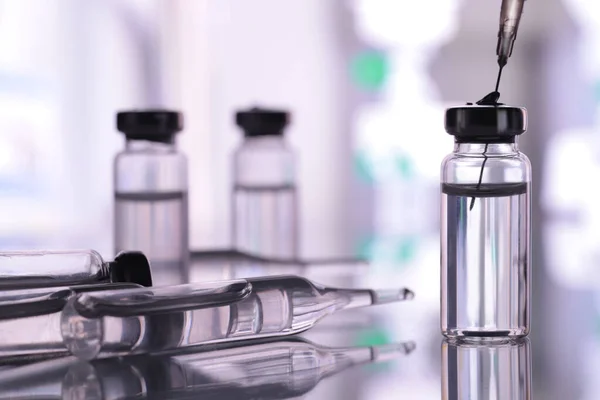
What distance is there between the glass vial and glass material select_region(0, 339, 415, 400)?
68 cm

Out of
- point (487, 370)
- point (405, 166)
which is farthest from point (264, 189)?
point (405, 166)

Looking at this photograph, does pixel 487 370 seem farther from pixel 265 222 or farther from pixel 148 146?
pixel 265 222

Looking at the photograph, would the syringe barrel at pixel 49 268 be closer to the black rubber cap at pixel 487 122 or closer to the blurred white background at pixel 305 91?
the black rubber cap at pixel 487 122

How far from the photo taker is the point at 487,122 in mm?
832

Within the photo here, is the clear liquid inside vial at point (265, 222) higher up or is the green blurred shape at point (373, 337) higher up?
the clear liquid inside vial at point (265, 222)

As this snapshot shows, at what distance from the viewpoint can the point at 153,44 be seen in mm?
4328

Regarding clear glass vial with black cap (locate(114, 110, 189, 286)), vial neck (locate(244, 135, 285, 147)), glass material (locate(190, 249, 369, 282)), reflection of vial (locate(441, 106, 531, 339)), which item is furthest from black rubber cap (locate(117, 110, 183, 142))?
reflection of vial (locate(441, 106, 531, 339))

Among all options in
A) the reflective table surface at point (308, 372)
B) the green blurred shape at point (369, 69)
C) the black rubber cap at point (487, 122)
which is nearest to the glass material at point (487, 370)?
the reflective table surface at point (308, 372)

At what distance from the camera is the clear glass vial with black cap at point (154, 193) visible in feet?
4.09

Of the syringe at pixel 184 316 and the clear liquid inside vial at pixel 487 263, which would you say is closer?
the syringe at pixel 184 316

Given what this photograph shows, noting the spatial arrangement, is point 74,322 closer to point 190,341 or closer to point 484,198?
point 190,341

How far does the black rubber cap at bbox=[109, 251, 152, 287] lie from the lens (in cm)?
93

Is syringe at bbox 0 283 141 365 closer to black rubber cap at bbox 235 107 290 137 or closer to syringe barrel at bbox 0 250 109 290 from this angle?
syringe barrel at bbox 0 250 109 290

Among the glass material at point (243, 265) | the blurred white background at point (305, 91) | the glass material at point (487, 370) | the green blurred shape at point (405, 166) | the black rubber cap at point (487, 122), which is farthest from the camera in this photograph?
the green blurred shape at point (405, 166)
